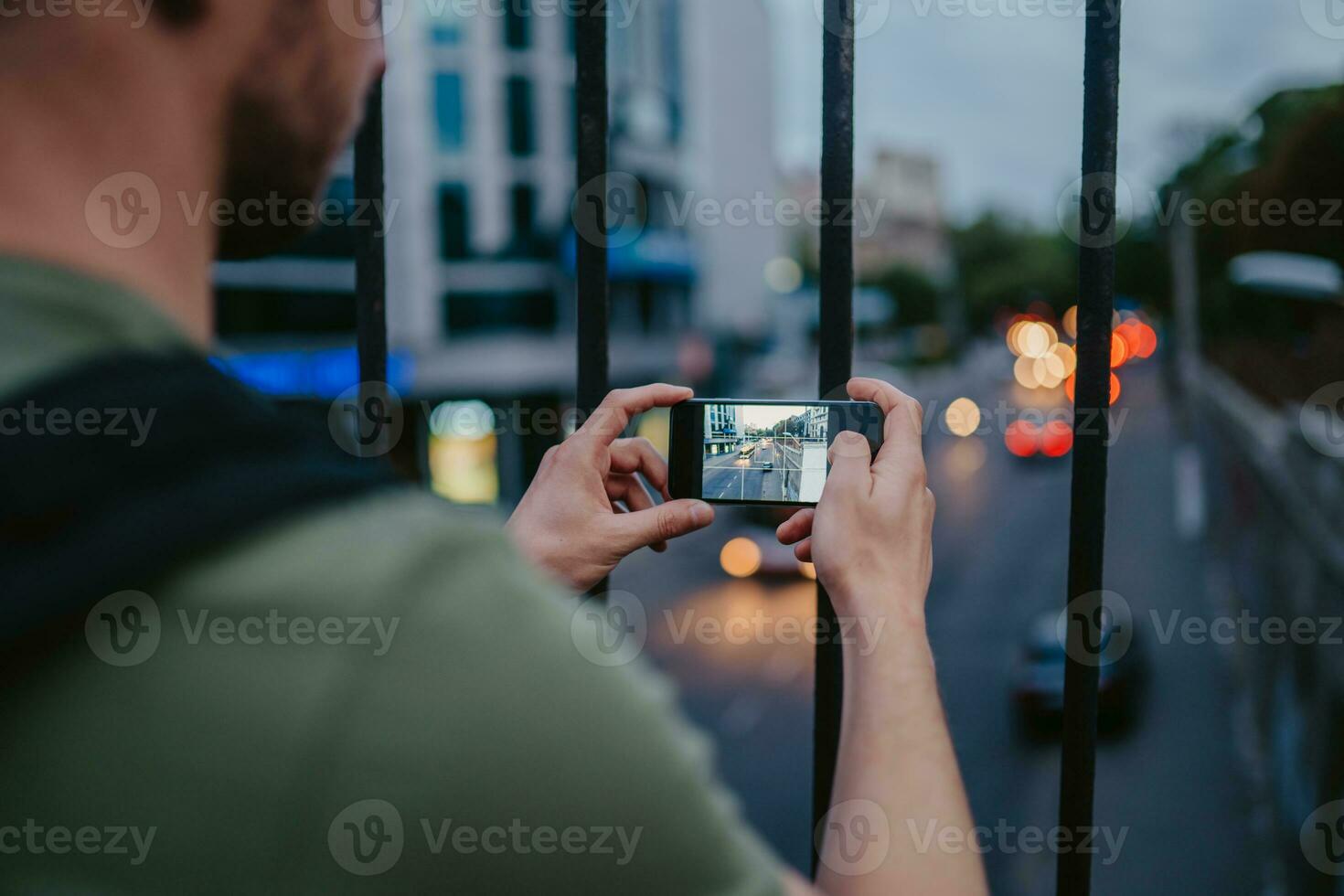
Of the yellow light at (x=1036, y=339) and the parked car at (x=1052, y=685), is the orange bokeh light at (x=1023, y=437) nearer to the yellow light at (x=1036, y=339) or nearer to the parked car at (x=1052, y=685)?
the parked car at (x=1052, y=685)

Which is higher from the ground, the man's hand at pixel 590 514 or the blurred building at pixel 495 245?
the blurred building at pixel 495 245

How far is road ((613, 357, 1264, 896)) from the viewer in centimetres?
979

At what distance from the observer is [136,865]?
60 cm

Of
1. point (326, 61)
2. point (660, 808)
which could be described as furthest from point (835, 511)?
point (326, 61)

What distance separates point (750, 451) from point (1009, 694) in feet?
40.9

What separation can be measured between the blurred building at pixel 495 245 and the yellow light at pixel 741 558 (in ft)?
15.5

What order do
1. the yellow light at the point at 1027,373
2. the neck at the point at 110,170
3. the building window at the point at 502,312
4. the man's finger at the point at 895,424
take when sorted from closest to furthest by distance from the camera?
the neck at the point at 110,170 → the man's finger at the point at 895,424 → the building window at the point at 502,312 → the yellow light at the point at 1027,373

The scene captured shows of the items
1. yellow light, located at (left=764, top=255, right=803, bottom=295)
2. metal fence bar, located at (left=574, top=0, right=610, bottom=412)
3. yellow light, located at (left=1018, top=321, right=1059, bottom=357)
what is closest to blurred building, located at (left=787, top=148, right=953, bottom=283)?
yellow light, located at (left=1018, top=321, right=1059, bottom=357)

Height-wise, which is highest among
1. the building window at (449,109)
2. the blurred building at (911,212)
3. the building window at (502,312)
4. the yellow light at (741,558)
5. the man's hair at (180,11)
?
the blurred building at (911,212)

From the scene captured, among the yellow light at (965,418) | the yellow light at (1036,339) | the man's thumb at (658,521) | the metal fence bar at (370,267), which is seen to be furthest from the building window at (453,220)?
the yellow light at (1036,339)

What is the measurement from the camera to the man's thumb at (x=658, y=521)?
1.36 metres

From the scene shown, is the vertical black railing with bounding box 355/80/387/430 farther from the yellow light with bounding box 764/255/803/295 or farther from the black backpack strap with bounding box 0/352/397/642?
the yellow light with bounding box 764/255/803/295

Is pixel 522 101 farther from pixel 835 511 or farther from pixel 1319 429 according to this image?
pixel 835 511

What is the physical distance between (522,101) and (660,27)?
774 cm
